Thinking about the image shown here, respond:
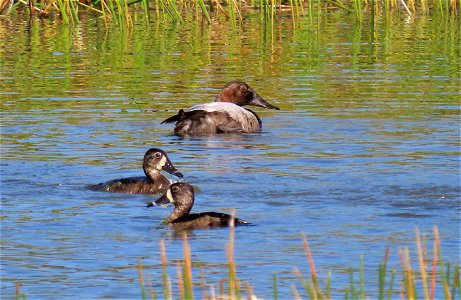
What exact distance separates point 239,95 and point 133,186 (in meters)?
5.08

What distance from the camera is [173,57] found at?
2000 cm

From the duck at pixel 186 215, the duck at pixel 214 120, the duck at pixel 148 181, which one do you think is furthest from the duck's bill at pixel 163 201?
the duck at pixel 214 120

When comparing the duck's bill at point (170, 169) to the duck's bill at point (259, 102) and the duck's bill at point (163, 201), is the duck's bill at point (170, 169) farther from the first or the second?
the duck's bill at point (259, 102)

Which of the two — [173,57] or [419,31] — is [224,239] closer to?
[173,57]

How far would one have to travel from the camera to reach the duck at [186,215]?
27.8 ft

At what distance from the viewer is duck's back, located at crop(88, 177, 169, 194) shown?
9.88 metres

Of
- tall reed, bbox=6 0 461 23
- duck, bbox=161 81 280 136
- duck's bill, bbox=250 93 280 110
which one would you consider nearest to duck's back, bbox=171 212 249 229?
duck, bbox=161 81 280 136

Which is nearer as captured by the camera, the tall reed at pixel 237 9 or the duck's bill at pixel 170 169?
the duck's bill at pixel 170 169

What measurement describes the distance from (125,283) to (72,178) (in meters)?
3.48

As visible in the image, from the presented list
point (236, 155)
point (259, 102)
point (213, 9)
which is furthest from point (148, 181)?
point (213, 9)

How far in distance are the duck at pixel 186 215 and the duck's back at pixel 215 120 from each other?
155 inches

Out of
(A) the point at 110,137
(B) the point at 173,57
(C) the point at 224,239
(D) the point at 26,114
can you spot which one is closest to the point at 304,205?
(C) the point at 224,239

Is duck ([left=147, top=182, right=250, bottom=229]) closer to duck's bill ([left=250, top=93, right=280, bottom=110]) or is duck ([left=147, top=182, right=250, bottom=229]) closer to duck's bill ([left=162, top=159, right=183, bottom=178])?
duck's bill ([left=162, top=159, right=183, bottom=178])

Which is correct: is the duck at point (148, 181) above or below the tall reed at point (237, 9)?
below
